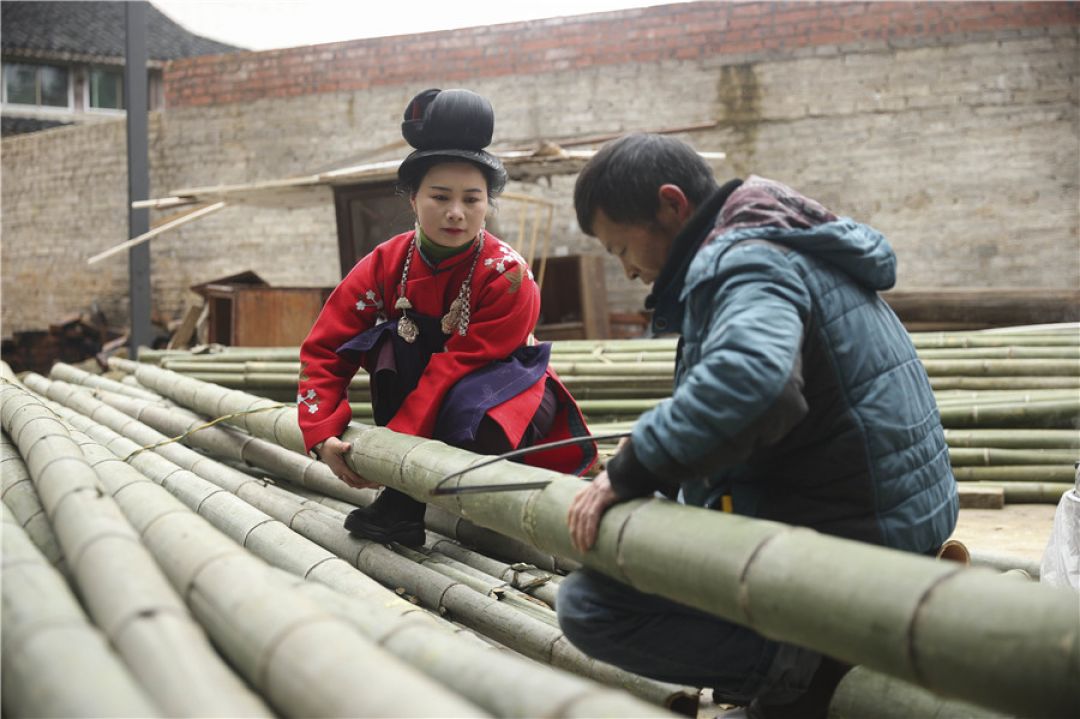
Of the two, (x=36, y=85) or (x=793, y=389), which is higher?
(x=36, y=85)

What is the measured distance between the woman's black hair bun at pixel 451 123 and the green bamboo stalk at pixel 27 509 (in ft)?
4.18

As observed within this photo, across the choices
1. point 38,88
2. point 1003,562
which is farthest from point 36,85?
point 1003,562

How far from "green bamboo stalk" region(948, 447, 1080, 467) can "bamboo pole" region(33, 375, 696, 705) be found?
2.86 m

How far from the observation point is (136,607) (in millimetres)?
1285

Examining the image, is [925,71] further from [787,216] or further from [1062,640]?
[1062,640]

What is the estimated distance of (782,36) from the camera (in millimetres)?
9031

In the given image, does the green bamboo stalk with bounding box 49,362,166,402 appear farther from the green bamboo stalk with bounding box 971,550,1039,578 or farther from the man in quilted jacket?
the green bamboo stalk with bounding box 971,550,1039,578

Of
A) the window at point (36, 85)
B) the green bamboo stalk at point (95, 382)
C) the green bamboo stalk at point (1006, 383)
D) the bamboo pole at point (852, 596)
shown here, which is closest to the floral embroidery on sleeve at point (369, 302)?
the bamboo pole at point (852, 596)

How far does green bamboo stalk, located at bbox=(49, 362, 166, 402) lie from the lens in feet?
16.1

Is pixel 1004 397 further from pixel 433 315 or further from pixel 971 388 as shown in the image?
pixel 433 315

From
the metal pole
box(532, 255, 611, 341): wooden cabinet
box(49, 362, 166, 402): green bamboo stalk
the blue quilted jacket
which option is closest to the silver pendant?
the blue quilted jacket

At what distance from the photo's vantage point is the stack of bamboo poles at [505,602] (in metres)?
1.08

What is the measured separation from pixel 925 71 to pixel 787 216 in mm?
8084

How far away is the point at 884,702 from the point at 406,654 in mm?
845
